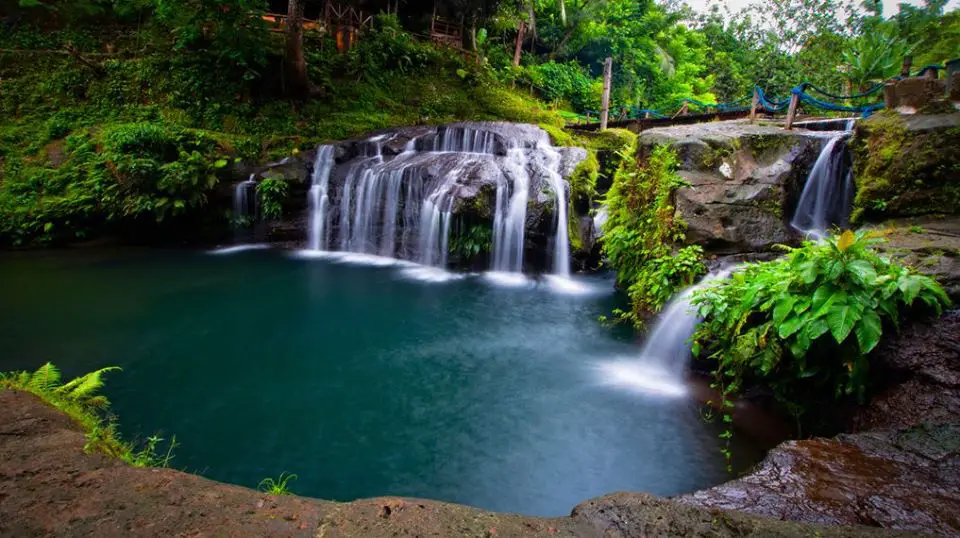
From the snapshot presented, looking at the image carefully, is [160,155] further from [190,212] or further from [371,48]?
[371,48]

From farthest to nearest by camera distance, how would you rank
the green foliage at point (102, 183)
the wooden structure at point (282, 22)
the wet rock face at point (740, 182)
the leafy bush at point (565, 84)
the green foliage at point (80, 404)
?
the leafy bush at point (565, 84) → the wooden structure at point (282, 22) → the green foliage at point (102, 183) → the wet rock face at point (740, 182) → the green foliage at point (80, 404)

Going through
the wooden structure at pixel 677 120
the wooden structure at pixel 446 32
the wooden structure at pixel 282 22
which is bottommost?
the wooden structure at pixel 677 120

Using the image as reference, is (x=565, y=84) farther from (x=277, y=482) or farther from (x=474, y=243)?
(x=277, y=482)

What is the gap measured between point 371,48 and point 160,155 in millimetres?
10018

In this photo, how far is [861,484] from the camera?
2650 millimetres

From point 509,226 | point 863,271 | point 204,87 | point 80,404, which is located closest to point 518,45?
point 204,87

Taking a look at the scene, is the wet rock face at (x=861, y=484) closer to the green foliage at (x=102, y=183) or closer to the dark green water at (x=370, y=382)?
the dark green water at (x=370, y=382)

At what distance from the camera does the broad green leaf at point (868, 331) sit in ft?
11.3

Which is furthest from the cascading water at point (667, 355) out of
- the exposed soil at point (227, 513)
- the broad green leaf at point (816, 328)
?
the exposed soil at point (227, 513)

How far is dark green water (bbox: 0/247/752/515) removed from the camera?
13.4 feet

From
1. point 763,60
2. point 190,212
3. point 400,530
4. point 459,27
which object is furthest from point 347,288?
point 763,60

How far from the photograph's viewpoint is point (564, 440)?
4566 mm

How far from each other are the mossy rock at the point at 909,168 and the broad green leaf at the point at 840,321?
384cm

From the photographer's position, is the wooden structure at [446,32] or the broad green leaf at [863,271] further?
the wooden structure at [446,32]
